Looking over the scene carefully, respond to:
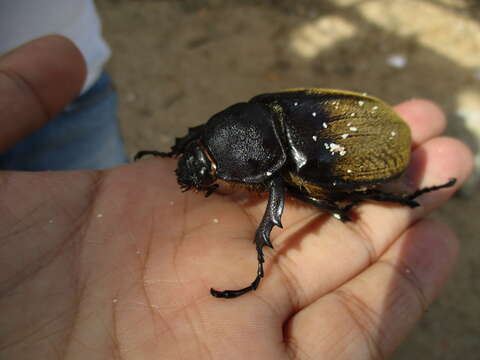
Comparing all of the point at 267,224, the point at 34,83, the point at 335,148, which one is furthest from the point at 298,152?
the point at 34,83

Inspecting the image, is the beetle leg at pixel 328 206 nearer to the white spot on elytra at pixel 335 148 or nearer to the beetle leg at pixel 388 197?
the beetle leg at pixel 388 197

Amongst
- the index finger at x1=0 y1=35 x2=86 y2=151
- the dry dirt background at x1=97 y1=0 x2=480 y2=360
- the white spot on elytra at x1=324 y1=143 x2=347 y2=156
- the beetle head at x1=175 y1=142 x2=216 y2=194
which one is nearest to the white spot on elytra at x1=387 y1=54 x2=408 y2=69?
the dry dirt background at x1=97 y1=0 x2=480 y2=360

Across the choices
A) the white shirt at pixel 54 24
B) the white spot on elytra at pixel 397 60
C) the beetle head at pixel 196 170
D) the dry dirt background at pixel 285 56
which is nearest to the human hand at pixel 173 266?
the beetle head at pixel 196 170

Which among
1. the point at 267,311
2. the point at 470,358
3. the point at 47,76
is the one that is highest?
the point at 47,76

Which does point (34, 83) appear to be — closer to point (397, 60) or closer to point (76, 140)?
point (76, 140)

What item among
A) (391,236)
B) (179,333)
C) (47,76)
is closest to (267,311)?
(179,333)

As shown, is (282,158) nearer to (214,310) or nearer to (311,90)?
(311,90)
